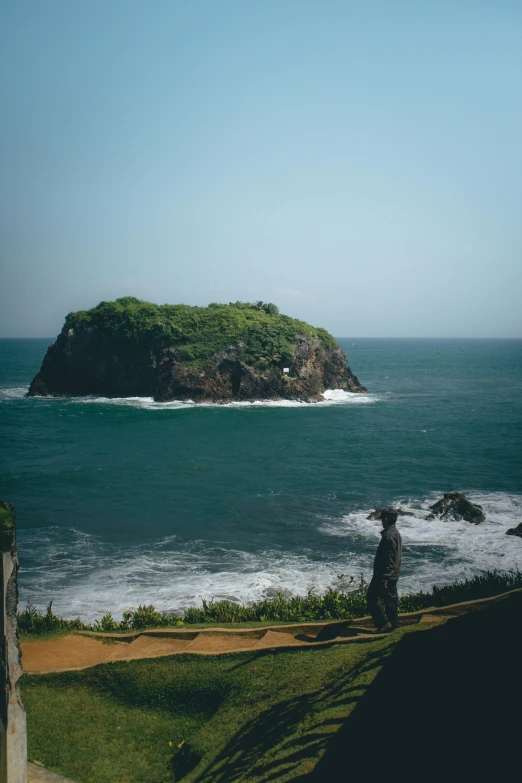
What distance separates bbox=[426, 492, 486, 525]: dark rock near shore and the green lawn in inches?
619

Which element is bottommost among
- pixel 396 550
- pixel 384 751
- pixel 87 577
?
pixel 87 577

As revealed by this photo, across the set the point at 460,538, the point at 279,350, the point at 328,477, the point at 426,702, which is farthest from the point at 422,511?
the point at 279,350

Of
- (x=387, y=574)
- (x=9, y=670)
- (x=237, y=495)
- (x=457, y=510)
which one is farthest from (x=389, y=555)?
(x=237, y=495)

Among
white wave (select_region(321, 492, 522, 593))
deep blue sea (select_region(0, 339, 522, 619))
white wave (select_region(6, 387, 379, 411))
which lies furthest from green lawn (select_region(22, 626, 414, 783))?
white wave (select_region(6, 387, 379, 411))

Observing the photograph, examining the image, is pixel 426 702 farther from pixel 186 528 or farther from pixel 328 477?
pixel 328 477

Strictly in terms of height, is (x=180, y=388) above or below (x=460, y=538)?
above

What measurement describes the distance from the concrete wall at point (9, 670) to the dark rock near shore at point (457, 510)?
19.9 metres

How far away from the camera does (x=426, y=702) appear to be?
689cm

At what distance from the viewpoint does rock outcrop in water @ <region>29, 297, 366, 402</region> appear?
59.1 metres

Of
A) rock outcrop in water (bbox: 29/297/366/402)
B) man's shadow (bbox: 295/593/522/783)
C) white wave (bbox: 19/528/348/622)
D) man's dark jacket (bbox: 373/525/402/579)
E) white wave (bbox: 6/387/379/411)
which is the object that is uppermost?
rock outcrop in water (bbox: 29/297/366/402)

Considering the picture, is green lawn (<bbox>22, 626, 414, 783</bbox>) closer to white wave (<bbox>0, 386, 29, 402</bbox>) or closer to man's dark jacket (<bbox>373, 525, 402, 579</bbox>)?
man's dark jacket (<bbox>373, 525, 402, 579</bbox>)

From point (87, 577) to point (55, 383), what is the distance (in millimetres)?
50732

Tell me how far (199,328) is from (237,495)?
3871 centimetres

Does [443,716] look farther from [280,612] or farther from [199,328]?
[199,328]
